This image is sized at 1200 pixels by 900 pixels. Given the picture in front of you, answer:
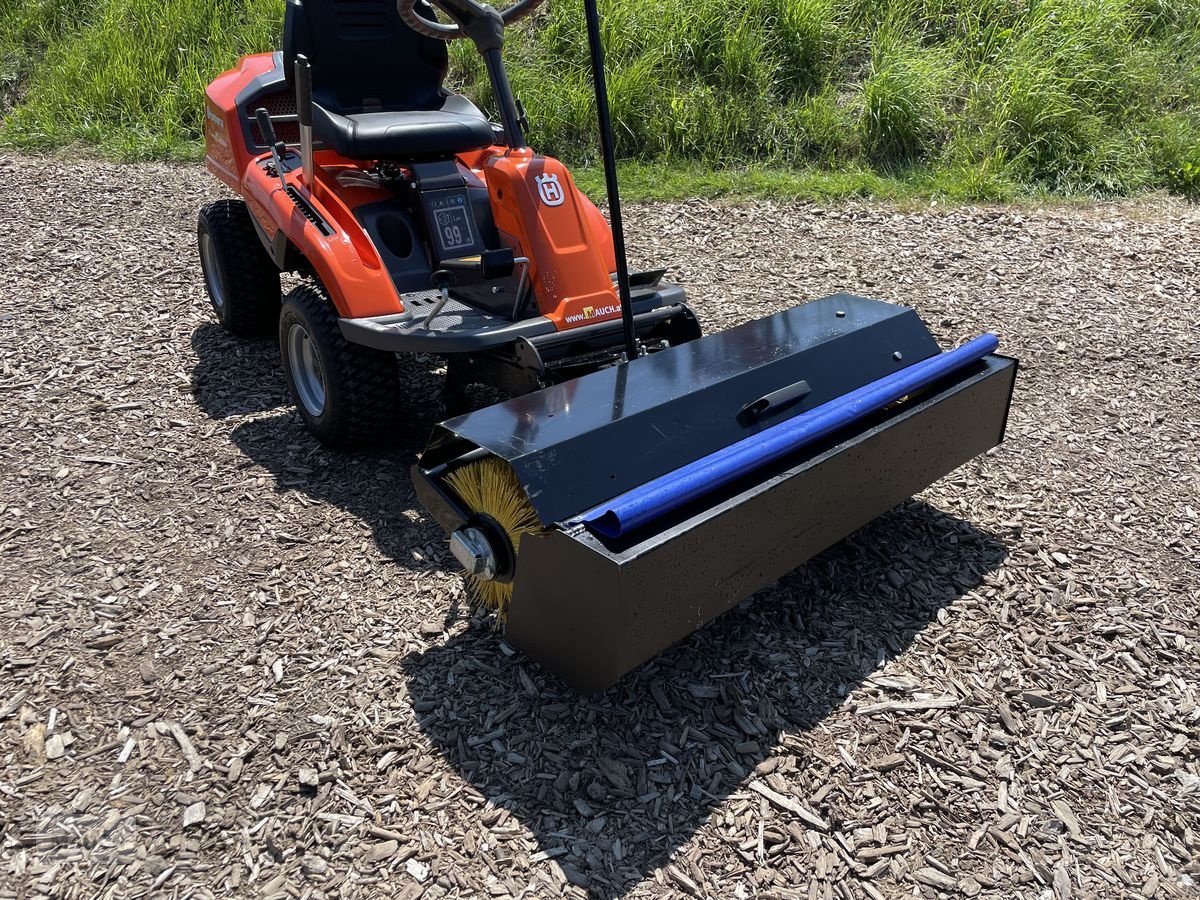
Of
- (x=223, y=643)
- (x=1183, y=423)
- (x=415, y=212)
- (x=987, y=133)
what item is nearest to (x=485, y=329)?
(x=415, y=212)

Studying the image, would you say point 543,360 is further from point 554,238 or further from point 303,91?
point 303,91

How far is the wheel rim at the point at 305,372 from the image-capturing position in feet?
11.1

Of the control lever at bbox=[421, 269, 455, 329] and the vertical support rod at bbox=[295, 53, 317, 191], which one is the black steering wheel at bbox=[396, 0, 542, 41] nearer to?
the vertical support rod at bbox=[295, 53, 317, 191]

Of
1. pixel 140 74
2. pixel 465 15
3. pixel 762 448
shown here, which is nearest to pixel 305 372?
pixel 465 15

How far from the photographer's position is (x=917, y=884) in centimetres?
195

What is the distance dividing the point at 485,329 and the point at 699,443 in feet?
2.91

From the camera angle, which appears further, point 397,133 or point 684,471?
point 397,133

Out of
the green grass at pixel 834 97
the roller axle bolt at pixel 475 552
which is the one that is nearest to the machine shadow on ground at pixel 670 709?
the roller axle bolt at pixel 475 552

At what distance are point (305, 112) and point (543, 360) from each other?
1.16 metres

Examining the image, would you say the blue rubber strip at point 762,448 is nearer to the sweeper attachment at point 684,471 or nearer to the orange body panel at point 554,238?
the sweeper attachment at point 684,471

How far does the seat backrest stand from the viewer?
357 centimetres

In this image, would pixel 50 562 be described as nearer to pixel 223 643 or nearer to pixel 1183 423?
pixel 223 643

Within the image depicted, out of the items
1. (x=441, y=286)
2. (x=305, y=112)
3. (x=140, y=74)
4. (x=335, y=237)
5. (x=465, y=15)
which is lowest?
(x=441, y=286)

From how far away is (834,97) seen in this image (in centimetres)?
677
